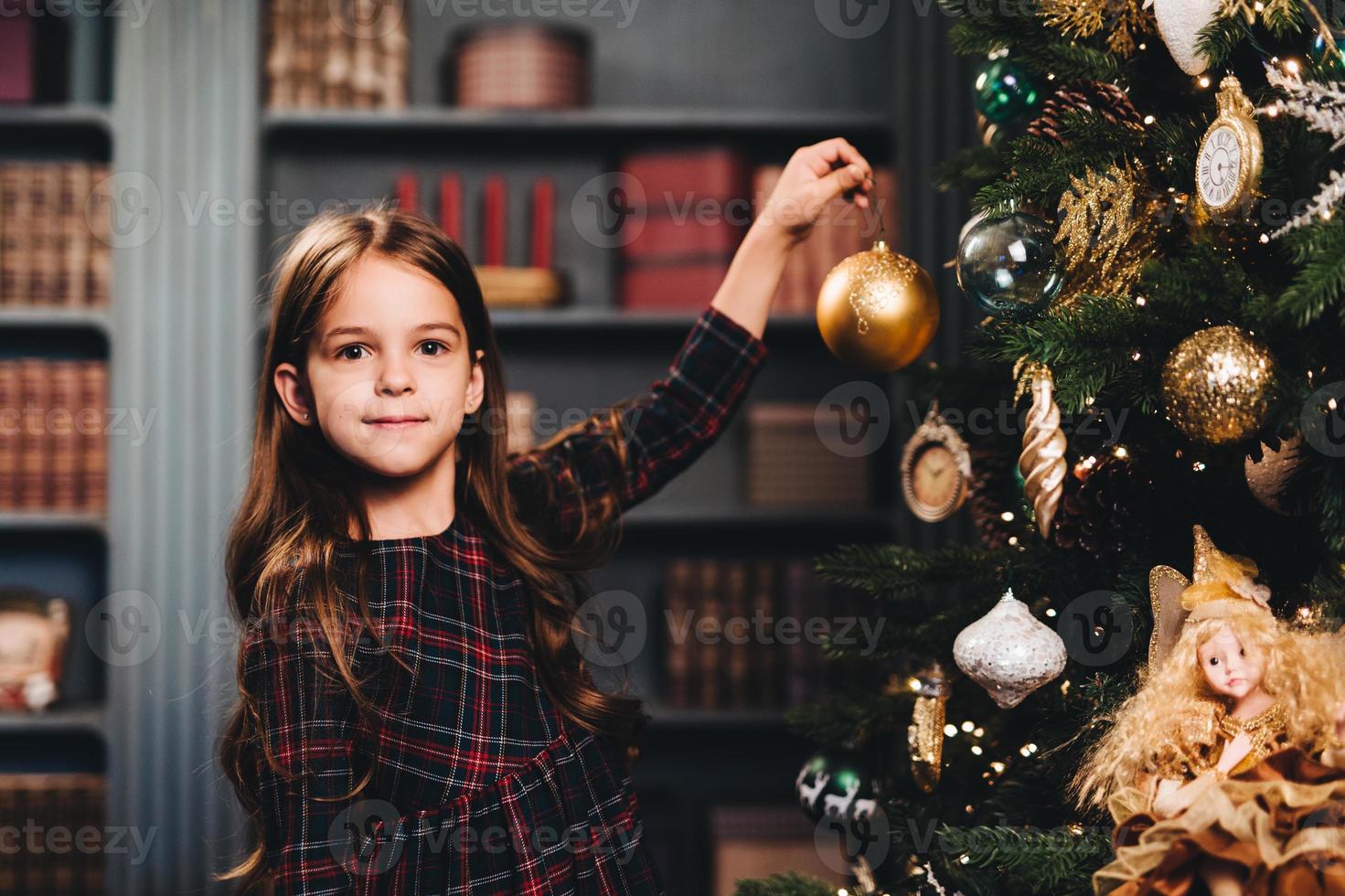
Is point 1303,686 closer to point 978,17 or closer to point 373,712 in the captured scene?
point 978,17

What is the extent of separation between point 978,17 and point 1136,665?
535 millimetres

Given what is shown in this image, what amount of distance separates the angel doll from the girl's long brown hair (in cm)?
52

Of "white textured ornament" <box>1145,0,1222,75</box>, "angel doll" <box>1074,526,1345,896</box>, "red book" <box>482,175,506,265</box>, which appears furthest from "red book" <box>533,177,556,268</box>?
"angel doll" <box>1074,526,1345,896</box>

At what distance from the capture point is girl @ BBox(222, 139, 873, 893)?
97 cm

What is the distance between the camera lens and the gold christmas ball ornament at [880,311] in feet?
3.16

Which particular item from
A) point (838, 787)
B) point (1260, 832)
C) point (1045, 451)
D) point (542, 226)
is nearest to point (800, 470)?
point (542, 226)

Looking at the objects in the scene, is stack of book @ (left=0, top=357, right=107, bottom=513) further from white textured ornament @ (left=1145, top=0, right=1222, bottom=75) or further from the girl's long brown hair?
white textured ornament @ (left=1145, top=0, right=1222, bottom=75)

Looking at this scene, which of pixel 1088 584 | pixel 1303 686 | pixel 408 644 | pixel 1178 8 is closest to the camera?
pixel 1303 686

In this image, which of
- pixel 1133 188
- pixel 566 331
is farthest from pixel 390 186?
pixel 1133 188

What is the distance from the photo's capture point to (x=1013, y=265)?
84 cm

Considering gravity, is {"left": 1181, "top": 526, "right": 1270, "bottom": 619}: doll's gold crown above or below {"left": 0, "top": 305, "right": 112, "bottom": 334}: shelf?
below

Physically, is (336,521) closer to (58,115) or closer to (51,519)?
(51,519)

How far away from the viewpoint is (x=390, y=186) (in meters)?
2.49

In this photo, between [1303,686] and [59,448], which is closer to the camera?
[1303,686]
